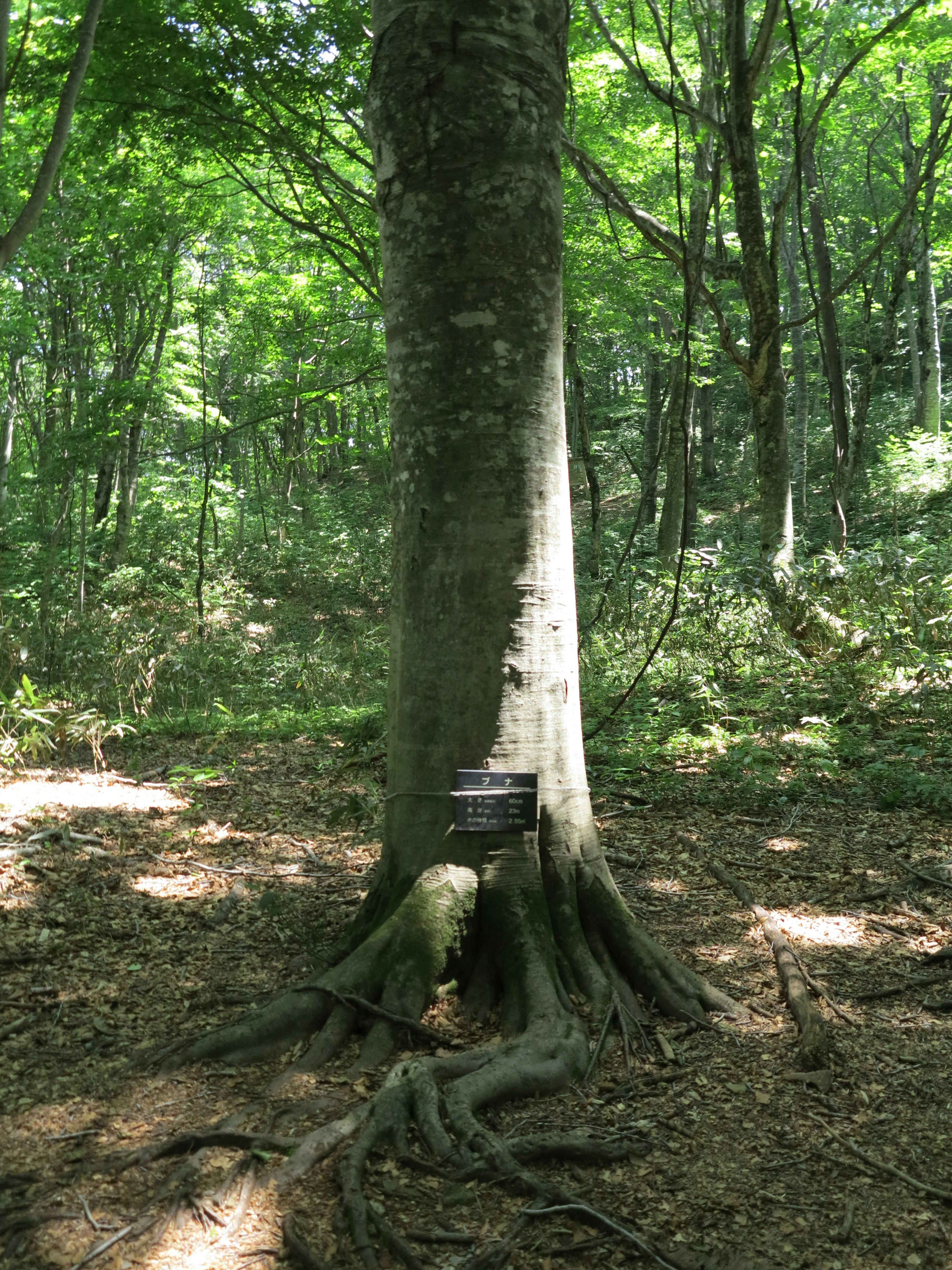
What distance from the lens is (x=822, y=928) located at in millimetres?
3609

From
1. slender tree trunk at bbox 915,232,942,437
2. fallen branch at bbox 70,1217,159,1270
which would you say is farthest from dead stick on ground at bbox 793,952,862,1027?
slender tree trunk at bbox 915,232,942,437

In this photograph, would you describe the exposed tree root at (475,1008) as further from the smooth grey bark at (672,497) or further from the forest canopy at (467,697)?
the smooth grey bark at (672,497)

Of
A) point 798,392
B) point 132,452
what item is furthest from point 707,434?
point 132,452

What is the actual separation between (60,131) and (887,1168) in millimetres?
5806

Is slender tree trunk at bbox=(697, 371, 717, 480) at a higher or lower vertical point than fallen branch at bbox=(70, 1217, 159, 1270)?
higher

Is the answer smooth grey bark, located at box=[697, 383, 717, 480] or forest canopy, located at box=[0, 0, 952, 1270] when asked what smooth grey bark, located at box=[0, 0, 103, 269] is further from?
smooth grey bark, located at box=[697, 383, 717, 480]

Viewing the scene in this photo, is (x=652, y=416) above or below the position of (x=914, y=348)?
below

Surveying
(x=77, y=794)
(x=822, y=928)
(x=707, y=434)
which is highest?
(x=707, y=434)

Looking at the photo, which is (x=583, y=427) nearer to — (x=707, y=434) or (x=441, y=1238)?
(x=707, y=434)

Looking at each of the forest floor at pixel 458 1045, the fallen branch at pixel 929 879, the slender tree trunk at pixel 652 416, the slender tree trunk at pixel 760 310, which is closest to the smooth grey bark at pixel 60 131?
Answer: the forest floor at pixel 458 1045

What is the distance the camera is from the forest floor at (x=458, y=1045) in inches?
78.1

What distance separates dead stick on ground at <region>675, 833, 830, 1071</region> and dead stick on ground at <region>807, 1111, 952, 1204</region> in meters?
0.27

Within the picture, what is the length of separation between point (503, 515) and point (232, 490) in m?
17.7

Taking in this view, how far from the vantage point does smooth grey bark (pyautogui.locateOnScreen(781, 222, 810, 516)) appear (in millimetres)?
19203
